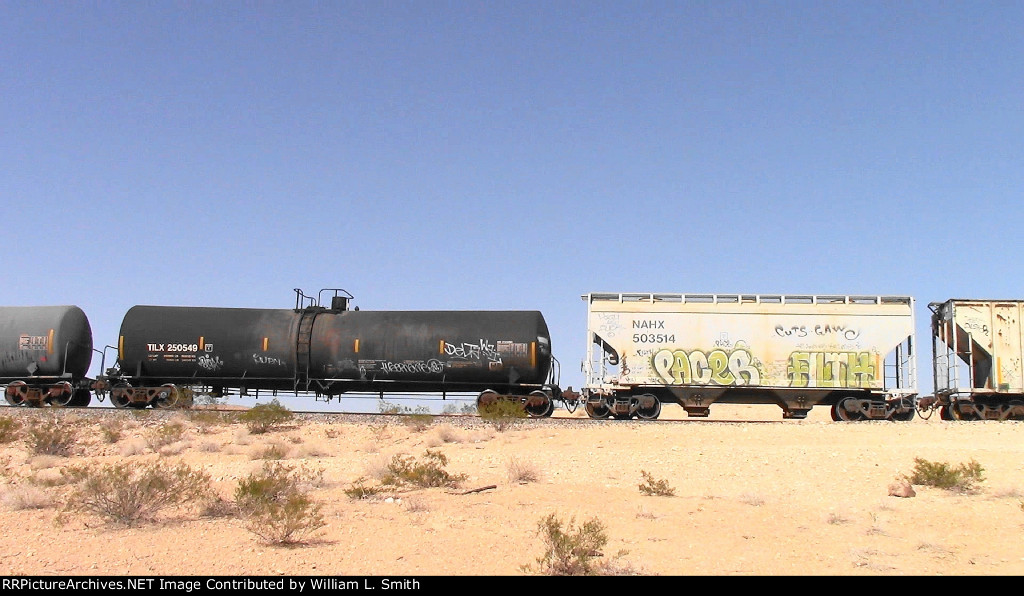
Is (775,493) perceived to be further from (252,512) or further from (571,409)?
(571,409)

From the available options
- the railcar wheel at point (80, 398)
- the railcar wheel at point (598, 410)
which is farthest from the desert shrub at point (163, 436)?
the railcar wheel at point (598, 410)

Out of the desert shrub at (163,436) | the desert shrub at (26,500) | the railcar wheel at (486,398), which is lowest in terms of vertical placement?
the desert shrub at (26,500)

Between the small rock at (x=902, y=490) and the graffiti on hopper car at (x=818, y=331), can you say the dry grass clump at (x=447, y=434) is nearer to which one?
the small rock at (x=902, y=490)

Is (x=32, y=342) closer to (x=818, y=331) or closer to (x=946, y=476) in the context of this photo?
(x=818, y=331)

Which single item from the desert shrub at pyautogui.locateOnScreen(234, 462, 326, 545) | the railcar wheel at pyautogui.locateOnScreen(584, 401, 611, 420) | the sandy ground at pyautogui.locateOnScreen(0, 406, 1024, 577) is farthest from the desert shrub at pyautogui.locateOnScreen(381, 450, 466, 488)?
the railcar wheel at pyautogui.locateOnScreen(584, 401, 611, 420)

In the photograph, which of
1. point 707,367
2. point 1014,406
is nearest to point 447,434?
point 707,367

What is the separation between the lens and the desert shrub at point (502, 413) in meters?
19.2

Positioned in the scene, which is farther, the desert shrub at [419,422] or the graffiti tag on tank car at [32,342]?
the graffiti tag on tank car at [32,342]

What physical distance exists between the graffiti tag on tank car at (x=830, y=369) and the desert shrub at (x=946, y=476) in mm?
10943

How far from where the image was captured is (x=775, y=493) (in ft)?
36.4

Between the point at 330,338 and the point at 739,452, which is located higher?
the point at 330,338

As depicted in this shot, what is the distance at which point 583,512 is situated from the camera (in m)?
9.68

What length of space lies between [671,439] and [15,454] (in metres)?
13.7
